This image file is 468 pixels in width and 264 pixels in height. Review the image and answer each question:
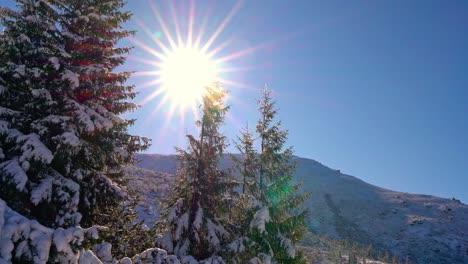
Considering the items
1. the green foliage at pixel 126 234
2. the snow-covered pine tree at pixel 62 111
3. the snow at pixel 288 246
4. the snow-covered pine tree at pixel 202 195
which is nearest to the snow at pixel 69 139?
the snow-covered pine tree at pixel 62 111

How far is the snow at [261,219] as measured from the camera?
15780 mm

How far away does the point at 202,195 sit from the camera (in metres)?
18.0

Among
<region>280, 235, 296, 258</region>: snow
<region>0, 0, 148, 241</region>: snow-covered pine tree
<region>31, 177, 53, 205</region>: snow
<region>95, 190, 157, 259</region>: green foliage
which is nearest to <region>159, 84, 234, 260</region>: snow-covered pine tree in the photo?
<region>95, 190, 157, 259</region>: green foliage

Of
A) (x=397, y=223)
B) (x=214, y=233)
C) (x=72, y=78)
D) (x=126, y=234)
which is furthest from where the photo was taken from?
(x=397, y=223)

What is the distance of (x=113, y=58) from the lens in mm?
14562

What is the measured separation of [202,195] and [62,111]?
7.92 m

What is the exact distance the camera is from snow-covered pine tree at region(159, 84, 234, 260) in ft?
55.5

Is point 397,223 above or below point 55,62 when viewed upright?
below

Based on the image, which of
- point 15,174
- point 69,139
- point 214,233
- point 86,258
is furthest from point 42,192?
point 214,233

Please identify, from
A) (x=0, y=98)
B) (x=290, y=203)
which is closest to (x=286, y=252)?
(x=290, y=203)

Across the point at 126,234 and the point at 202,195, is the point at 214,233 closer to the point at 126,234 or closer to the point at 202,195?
the point at 202,195

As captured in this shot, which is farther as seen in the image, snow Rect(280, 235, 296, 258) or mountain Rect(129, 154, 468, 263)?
mountain Rect(129, 154, 468, 263)

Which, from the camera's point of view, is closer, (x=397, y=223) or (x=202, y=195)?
(x=202, y=195)

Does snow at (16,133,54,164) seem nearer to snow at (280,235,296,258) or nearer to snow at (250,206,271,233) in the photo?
snow at (250,206,271,233)
